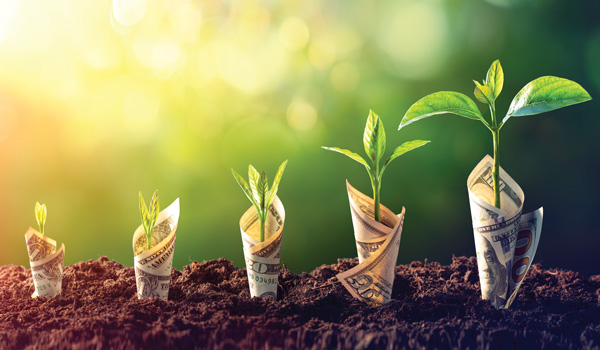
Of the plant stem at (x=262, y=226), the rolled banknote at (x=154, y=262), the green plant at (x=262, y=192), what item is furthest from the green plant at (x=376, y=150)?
the rolled banknote at (x=154, y=262)

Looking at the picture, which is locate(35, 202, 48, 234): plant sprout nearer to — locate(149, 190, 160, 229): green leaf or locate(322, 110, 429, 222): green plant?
locate(149, 190, 160, 229): green leaf

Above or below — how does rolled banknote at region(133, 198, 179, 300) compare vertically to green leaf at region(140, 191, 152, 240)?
below

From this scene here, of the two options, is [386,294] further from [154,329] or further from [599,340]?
[154,329]

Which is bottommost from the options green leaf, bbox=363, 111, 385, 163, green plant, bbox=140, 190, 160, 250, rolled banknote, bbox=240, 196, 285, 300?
rolled banknote, bbox=240, 196, 285, 300

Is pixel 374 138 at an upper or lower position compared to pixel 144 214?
upper

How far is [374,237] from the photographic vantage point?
1994 mm

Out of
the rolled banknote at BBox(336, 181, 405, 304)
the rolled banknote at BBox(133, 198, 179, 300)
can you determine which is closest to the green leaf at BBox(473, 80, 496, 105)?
the rolled banknote at BBox(336, 181, 405, 304)

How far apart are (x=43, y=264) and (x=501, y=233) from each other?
1.73 meters

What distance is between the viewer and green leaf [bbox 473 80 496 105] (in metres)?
1.93

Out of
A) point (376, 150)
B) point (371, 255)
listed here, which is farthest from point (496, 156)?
point (371, 255)

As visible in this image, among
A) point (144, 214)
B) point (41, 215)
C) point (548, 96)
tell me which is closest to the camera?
point (548, 96)

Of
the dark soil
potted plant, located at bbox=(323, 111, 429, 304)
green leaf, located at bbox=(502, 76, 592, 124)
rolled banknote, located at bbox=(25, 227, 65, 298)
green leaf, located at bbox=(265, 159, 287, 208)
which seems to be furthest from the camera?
rolled banknote, located at bbox=(25, 227, 65, 298)

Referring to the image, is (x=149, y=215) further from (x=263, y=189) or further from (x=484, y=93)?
(x=484, y=93)

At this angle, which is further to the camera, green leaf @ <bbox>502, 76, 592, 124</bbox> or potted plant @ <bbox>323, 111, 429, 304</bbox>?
potted plant @ <bbox>323, 111, 429, 304</bbox>
